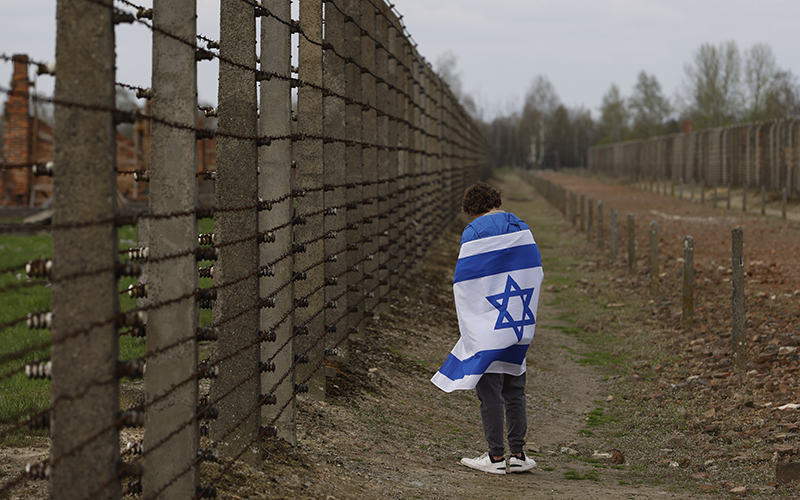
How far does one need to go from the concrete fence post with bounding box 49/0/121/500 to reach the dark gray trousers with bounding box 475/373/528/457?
2879mm

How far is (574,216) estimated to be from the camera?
22.9 m

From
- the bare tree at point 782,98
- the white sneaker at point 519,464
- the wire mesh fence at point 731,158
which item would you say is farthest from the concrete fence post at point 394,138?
the bare tree at point 782,98

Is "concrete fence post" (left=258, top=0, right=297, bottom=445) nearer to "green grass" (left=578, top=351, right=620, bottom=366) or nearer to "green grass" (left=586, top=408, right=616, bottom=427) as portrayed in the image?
"green grass" (left=586, top=408, right=616, bottom=427)

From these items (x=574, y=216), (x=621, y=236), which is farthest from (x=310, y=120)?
(x=574, y=216)

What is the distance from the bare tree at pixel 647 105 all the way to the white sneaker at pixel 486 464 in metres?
99.2

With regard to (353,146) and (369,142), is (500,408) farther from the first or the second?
(369,142)

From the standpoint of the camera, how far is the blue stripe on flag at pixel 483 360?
471 cm

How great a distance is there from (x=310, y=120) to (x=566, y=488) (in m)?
2.70

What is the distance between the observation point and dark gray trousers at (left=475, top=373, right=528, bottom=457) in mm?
4781

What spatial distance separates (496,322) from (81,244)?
2937mm

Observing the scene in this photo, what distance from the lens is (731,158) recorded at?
32969 mm

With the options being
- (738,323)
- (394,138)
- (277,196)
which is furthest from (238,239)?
(394,138)

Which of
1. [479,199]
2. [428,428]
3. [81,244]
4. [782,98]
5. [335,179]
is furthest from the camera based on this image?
[782,98]

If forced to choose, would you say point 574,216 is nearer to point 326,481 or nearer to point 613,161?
point 326,481
